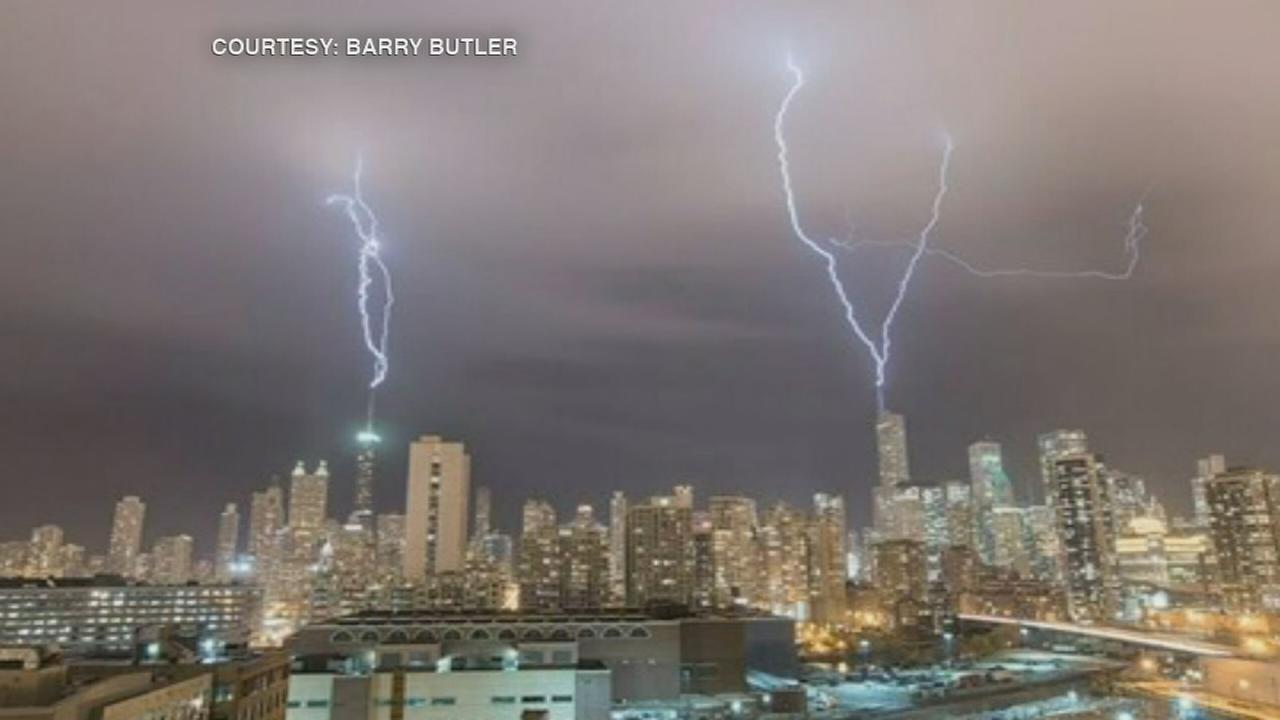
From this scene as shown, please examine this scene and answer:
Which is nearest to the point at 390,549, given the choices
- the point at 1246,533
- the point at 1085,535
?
the point at 1085,535

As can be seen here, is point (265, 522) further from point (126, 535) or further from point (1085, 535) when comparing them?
point (1085, 535)

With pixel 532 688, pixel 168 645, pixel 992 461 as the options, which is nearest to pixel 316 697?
pixel 532 688

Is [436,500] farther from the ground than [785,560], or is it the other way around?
[436,500]

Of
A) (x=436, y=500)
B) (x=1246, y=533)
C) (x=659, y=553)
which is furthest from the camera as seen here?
(x=1246, y=533)

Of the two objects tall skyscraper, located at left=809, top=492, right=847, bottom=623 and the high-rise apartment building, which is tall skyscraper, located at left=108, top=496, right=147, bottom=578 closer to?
the high-rise apartment building

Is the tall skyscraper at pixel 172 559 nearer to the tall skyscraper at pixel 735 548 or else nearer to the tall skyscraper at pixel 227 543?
the tall skyscraper at pixel 227 543

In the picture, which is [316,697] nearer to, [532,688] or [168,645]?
[532,688]

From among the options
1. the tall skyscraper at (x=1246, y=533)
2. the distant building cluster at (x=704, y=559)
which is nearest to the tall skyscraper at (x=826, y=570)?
the distant building cluster at (x=704, y=559)

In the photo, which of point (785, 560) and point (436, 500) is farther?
point (785, 560)
